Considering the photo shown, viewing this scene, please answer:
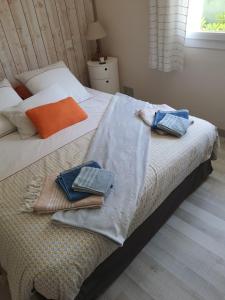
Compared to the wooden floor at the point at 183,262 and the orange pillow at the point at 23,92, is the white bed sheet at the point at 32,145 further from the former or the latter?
the wooden floor at the point at 183,262

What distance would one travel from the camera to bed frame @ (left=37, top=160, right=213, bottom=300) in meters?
1.25

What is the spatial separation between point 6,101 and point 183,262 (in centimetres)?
185

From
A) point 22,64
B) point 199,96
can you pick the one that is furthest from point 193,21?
point 22,64

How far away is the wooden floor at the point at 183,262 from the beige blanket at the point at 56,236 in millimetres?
300

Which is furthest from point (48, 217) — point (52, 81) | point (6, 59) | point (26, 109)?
point (6, 59)

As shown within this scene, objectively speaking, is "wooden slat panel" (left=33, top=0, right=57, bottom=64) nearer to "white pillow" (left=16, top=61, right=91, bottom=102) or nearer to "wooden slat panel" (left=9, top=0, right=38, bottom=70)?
"wooden slat panel" (left=9, top=0, right=38, bottom=70)

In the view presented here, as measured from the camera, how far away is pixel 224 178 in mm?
2031

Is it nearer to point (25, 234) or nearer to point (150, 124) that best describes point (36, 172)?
point (25, 234)

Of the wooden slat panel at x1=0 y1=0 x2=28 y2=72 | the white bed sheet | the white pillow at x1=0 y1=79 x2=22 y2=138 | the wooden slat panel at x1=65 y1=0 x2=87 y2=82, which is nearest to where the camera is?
the white bed sheet

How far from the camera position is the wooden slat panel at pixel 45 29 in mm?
2541

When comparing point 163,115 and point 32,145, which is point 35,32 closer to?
point 32,145

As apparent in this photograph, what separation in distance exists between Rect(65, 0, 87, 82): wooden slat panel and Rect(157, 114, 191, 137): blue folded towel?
177 centimetres

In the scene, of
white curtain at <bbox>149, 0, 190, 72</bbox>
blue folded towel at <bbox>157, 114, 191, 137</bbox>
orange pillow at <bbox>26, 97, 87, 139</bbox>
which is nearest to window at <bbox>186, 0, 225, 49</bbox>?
white curtain at <bbox>149, 0, 190, 72</bbox>

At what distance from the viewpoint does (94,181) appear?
1277mm
